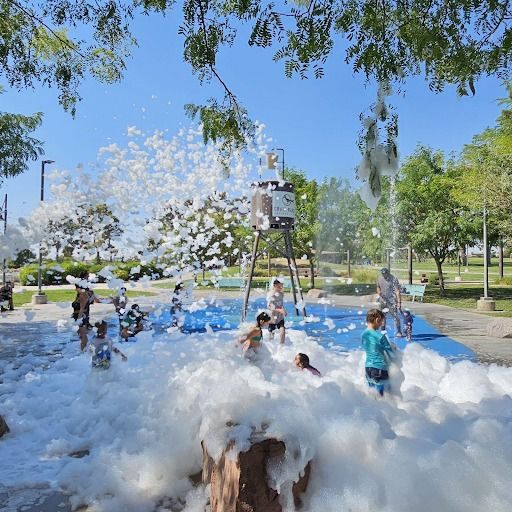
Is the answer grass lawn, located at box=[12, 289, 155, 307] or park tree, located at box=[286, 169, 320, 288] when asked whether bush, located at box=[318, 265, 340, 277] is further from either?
grass lawn, located at box=[12, 289, 155, 307]

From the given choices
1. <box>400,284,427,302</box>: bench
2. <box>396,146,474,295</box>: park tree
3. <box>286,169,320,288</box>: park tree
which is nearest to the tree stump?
<box>400,284,427,302</box>: bench

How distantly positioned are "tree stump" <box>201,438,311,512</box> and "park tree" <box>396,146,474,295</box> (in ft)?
74.2

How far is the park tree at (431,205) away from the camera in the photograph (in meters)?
25.5

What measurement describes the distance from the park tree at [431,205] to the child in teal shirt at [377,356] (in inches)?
801

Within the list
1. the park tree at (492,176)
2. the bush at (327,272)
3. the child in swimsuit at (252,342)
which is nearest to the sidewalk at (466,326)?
the park tree at (492,176)

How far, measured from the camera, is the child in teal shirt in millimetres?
5699

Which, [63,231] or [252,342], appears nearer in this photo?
[252,342]

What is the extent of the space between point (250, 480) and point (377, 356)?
2.43m

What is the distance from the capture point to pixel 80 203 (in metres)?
12.5

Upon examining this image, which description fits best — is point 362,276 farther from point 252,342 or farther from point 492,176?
point 252,342

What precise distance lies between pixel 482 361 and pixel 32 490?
8.42 m

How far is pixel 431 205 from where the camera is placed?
26422 mm

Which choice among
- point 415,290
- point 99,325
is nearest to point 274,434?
point 99,325

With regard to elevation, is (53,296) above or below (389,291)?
below
